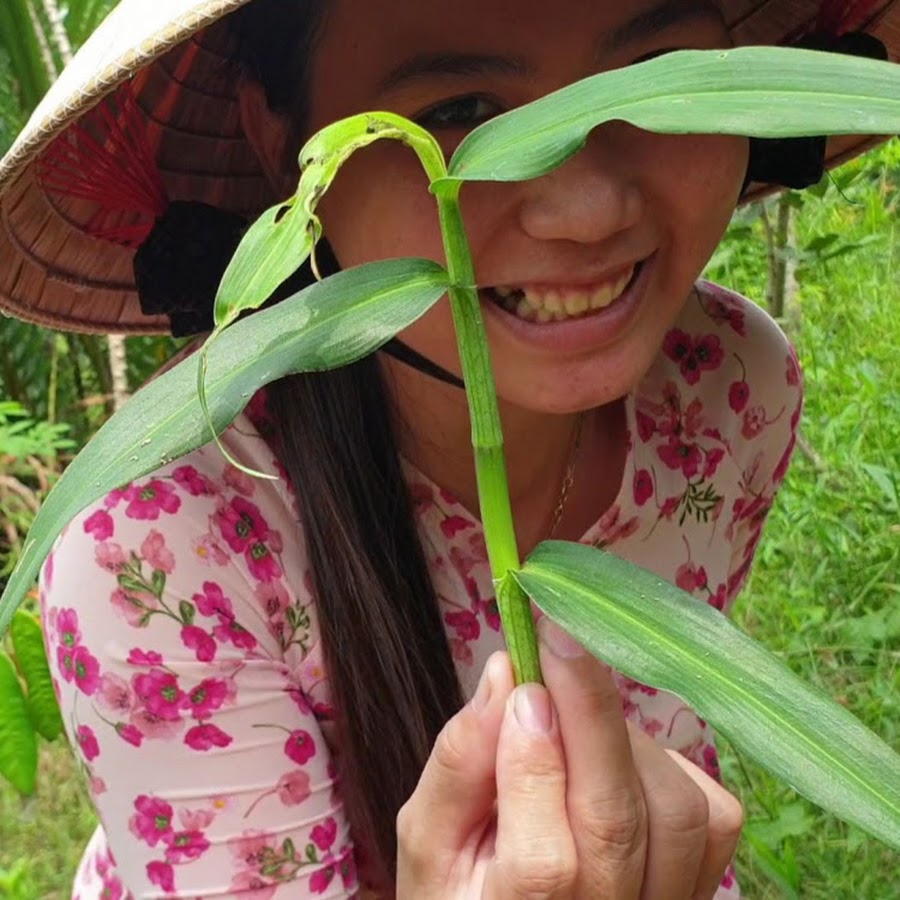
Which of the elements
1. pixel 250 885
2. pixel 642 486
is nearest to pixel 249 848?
pixel 250 885

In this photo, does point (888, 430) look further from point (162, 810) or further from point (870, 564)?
point (162, 810)

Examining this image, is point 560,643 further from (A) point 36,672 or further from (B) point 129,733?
(A) point 36,672

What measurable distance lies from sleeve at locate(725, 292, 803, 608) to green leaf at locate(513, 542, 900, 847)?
713mm

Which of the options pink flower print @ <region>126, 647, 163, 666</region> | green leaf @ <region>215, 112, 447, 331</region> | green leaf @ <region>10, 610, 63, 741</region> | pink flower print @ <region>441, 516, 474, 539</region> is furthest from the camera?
green leaf @ <region>10, 610, 63, 741</region>

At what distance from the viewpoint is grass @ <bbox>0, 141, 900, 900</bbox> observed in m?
1.33

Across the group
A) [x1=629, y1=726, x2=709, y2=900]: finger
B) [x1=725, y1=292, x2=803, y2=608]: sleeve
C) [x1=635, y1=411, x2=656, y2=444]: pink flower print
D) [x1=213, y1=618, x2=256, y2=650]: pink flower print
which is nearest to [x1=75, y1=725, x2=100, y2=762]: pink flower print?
[x1=213, y1=618, x2=256, y2=650]: pink flower print

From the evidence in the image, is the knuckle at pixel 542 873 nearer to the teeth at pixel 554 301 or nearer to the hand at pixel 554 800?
the hand at pixel 554 800

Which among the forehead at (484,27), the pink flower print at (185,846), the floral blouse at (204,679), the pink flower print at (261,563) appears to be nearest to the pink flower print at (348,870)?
the floral blouse at (204,679)

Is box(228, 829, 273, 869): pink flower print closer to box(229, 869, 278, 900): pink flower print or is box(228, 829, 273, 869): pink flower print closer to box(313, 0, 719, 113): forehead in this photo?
box(229, 869, 278, 900): pink flower print

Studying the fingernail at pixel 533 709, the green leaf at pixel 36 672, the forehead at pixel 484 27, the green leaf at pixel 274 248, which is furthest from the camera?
the green leaf at pixel 36 672

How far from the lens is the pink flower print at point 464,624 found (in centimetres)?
95

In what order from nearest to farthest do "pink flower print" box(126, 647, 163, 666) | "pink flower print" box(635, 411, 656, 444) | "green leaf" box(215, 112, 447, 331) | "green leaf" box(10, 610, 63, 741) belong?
"green leaf" box(215, 112, 447, 331) < "pink flower print" box(126, 647, 163, 666) < "pink flower print" box(635, 411, 656, 444) < "green leaf" box(10, 610, 63, 741)

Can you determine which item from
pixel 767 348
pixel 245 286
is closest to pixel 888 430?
pixel 767 348

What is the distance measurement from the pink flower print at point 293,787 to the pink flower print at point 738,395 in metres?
0.53
